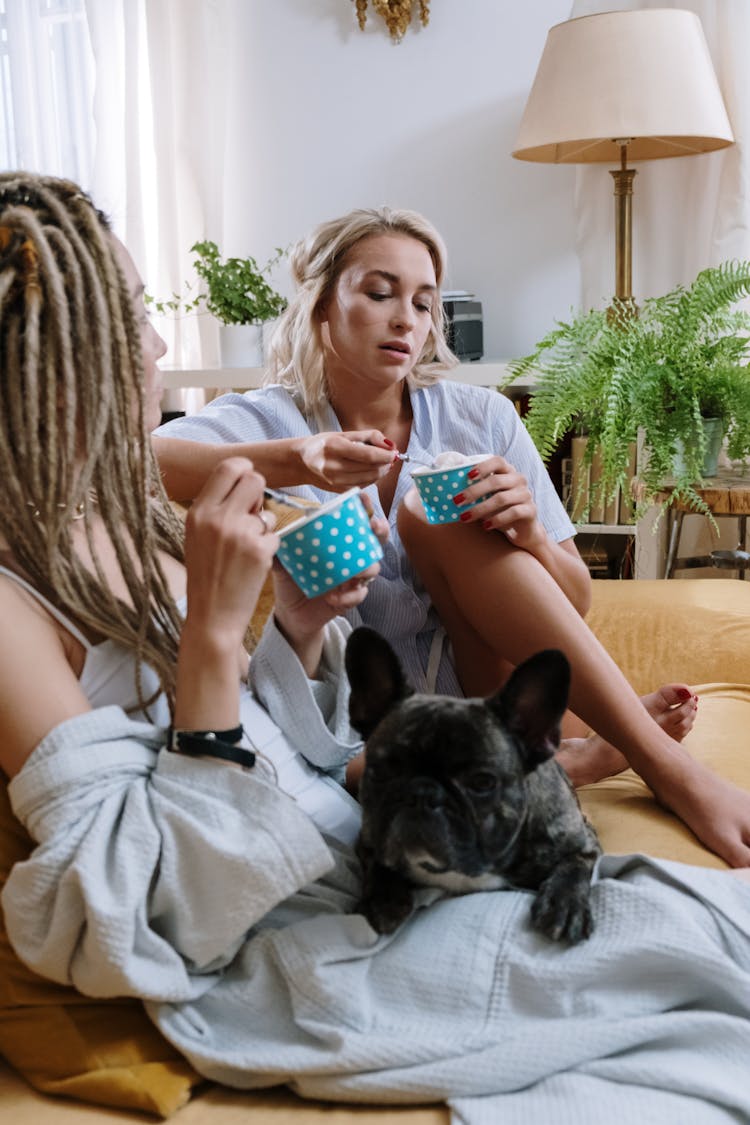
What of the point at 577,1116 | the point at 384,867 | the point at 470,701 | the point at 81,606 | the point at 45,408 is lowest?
the point at 577,1116

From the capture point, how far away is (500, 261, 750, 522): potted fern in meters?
2.55

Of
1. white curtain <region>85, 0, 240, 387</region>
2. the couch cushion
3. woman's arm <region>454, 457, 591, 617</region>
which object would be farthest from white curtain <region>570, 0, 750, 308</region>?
woman's arm <region>454, 457, 591, 617</region>

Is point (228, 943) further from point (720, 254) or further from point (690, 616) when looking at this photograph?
point (720, 254)

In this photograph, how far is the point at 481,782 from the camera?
1076mm

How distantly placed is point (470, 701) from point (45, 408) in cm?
48

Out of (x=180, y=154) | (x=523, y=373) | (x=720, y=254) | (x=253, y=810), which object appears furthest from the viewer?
(x=180, y=154)

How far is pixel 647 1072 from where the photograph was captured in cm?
98

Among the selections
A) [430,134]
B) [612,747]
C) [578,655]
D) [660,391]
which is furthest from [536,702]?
[430,134]

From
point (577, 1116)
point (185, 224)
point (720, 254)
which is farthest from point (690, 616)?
point (185, 224)

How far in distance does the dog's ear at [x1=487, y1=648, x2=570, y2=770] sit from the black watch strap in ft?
0.78

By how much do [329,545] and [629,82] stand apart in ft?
7.37

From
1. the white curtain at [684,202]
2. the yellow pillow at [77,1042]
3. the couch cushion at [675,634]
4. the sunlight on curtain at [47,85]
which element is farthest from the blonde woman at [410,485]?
the sunlight on curtain at [47,85]

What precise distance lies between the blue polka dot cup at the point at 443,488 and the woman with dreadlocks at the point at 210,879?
0.38m

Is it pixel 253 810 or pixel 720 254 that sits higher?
pixel 720 254
